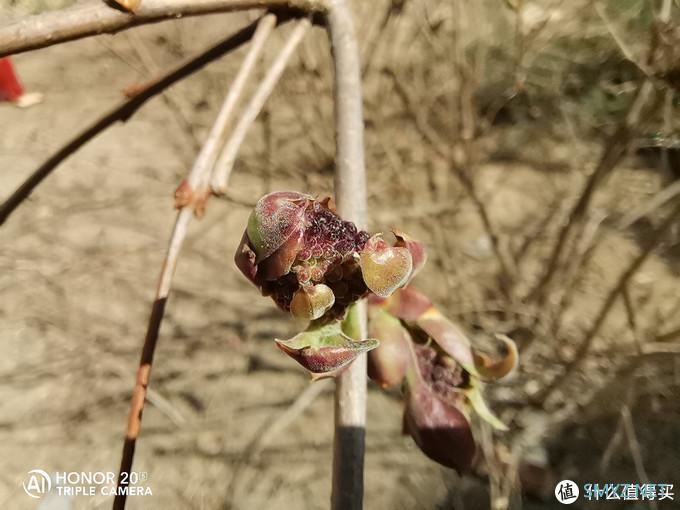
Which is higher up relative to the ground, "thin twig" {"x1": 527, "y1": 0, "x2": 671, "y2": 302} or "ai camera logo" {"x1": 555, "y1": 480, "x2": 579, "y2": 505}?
"thin twig" {"x1": 527, "y1": 0, "x2": 671, "y2": 302}

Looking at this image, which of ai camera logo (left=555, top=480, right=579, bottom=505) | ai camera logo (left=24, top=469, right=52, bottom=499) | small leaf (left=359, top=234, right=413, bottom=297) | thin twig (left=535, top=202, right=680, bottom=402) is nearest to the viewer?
small leaf (left=359, top=234, right=413, bottom=297)

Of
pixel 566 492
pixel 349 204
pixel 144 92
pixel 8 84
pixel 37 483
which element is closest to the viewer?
pixel 349 204

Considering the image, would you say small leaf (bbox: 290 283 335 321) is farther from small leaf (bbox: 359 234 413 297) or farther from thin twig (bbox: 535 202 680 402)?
thin twig (bbox: 535 202 680 402)

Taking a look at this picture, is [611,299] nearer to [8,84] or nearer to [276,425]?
[276,425]

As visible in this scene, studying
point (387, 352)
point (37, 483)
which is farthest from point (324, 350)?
point (37, 483)

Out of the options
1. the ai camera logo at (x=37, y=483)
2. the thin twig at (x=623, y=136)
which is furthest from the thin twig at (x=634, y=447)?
the ai camera logo at (x=37, y=483)

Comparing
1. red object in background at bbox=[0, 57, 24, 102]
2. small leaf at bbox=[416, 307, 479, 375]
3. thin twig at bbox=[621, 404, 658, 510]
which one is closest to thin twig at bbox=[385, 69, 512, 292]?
thin twig at bbox=[621, 404, 658, 510]

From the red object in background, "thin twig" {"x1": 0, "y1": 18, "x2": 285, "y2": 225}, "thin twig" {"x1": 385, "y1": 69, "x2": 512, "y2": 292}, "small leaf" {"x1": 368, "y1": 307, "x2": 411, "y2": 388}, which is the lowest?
"small leaf" {"x1": 368, "y1": 307, "x2": 411, "y2": 388}

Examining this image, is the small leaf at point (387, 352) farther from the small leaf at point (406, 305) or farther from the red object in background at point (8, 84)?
the red object in background at point (8, 84)
